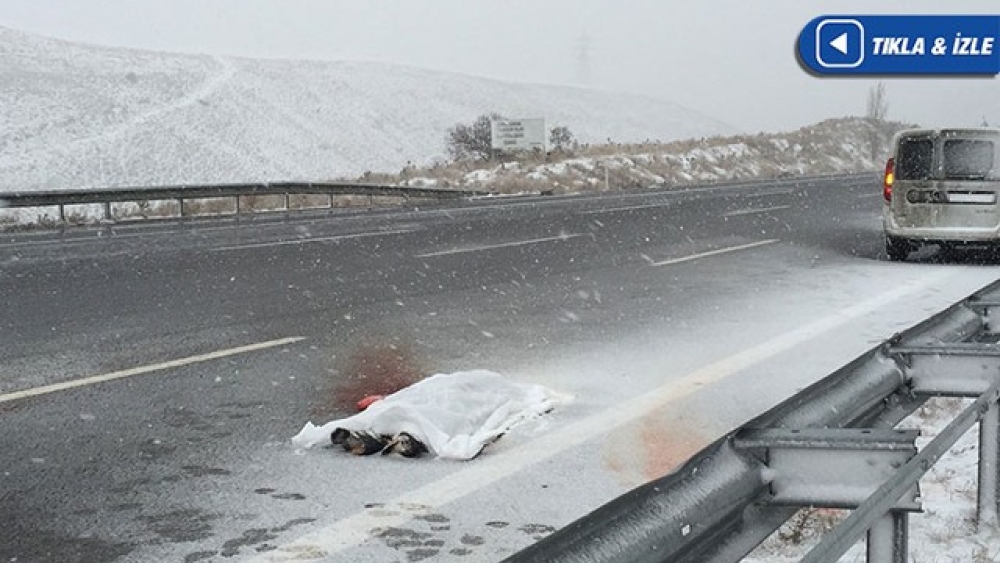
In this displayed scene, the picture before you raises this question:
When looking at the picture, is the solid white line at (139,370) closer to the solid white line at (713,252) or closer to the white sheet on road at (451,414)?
the white sheet on road at (451,414)

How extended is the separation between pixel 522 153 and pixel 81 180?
91.8ft

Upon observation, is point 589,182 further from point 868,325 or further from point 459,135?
point 868,325

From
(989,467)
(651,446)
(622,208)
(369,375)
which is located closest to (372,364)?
(369,375)

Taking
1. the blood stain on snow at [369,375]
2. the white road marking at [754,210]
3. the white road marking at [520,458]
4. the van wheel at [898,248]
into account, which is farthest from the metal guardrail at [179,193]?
the white road marking at [520,458]

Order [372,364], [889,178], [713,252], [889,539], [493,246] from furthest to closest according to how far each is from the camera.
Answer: [493,246]
[713,252]
[889,178]
[372,364]
[889,539]

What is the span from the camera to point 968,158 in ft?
47.3

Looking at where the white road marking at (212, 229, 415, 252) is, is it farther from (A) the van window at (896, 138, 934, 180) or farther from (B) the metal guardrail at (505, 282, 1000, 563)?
(B) the metal guardrail at (505, 282, 1000, 563)

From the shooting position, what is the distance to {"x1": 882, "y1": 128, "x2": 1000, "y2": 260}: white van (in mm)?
14320

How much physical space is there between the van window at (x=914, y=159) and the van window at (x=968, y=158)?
0.21 meters

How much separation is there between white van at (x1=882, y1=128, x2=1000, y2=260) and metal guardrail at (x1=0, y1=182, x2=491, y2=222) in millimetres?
15949

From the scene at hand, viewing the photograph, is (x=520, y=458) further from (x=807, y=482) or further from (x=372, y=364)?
(x=372, y=364)

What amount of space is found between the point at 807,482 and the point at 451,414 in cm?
301

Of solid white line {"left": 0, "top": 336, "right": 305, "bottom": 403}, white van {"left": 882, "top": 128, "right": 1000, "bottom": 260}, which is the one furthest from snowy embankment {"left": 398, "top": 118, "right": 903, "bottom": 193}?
solid white line {"left": 0, "top": 336, "right": 305, "bottom": 403}

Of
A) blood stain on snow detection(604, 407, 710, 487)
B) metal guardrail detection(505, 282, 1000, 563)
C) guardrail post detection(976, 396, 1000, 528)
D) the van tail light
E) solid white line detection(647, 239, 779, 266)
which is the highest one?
the van tail light
